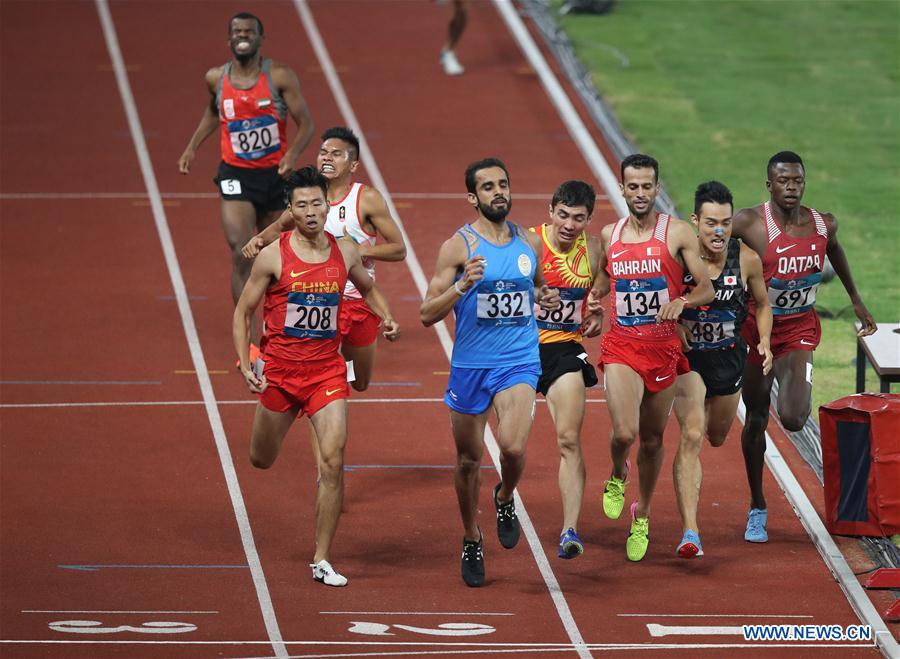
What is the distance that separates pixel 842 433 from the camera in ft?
32.5

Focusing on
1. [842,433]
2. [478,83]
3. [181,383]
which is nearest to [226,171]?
[181,383]

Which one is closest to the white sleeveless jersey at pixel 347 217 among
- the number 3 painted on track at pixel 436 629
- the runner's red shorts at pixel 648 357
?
the runner's red shorts at pixel 648 357

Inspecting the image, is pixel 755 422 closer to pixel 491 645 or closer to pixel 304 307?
pixel 491 645

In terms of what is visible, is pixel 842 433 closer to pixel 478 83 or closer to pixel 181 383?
pixel 181 383

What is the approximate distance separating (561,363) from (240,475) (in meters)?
2.60

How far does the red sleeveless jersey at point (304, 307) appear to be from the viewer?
9195mm

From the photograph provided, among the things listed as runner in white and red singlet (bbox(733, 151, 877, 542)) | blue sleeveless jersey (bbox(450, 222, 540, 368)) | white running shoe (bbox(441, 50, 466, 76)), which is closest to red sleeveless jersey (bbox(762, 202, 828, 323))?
runner in white and red singlet (bbox(733, 151, 877, 542))

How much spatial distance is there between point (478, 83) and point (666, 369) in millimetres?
10987

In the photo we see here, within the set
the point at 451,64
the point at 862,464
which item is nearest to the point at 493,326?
the point at 862,464

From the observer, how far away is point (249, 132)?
500 inches

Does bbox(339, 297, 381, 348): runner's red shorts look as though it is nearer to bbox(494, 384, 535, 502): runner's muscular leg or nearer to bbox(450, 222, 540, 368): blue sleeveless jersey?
bbox(450, 222, 540, 368): blue sleeveless jersey

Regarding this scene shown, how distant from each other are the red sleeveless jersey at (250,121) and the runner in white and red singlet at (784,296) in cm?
404

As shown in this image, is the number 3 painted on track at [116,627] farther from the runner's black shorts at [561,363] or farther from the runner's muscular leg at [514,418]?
the runner's black shorts at [561,363]

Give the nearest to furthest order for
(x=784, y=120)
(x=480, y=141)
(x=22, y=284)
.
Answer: (x=22, y=284)
(x=480, y=141)
(x=784, y=120)
